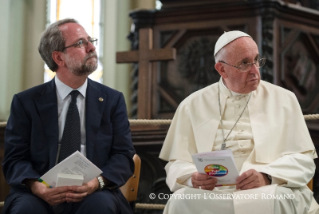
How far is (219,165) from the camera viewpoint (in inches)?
135

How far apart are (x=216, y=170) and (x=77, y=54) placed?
4.83ft

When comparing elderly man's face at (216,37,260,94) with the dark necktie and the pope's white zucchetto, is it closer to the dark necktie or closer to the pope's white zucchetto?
the pope's white zucchetto

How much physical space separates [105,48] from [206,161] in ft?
23.0

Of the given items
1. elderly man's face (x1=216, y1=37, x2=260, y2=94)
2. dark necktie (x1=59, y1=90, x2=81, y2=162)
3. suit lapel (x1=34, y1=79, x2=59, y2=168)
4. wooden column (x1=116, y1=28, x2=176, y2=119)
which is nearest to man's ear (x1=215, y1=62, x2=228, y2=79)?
elderly man's face (x1=216, y1=37, x2=260, y2=94)

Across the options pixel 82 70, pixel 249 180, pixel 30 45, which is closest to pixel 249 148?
pixel 249 180

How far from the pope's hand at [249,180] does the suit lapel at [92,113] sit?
3.57ft

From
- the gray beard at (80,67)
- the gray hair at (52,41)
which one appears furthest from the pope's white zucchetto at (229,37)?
the gray hair at (52,41)

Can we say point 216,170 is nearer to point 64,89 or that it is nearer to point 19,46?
point 64,89

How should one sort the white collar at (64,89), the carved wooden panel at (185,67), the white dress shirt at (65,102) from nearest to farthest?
the white dress shirt at (65,102) < the white collar at (64,89) < the carved wooden panel at (185,67)

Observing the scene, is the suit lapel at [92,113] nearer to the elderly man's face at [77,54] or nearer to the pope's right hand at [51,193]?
the elderly man's face at [77,54]

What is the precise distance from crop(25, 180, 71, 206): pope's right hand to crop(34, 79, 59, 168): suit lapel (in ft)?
0.75

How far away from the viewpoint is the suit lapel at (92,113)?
3.88m

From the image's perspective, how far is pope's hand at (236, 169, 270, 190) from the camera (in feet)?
11.4

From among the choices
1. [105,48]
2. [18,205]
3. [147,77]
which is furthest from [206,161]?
[105,48]
